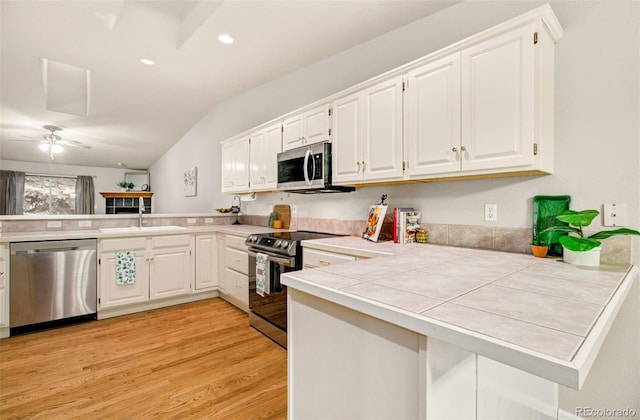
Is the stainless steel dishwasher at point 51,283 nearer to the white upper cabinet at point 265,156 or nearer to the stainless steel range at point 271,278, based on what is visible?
the stainless steel range at point 271,278

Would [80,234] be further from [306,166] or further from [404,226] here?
[404,226]

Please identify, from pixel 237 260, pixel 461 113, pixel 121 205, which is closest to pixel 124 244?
pixel 237 260

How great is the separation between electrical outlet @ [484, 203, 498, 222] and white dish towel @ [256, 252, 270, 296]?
1.72 m

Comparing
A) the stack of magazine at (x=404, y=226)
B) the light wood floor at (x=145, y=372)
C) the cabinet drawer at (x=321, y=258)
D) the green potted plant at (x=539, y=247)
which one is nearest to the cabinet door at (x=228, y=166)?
the light wood floor at (x=145, y=372)

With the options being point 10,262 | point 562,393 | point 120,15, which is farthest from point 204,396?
point 120,15

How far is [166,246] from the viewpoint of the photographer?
134 inches

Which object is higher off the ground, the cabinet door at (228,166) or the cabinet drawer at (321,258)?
the cabinet door at (228,166)

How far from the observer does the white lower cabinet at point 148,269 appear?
3066mm

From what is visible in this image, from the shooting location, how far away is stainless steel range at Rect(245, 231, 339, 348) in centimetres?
242

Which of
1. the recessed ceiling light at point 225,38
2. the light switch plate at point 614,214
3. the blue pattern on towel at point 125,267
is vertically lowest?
the blue pattern on towel at point 125,267

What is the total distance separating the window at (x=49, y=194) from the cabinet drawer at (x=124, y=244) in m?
6.68

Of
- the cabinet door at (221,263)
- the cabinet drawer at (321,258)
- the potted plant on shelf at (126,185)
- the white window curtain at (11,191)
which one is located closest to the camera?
the cabinet drawer at (321,258)

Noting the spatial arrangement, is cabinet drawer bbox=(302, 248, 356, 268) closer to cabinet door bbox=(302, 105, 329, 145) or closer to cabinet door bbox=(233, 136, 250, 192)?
cabinet door bbox=(302, 105, 329, 145)

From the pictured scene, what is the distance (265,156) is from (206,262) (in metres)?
1.52
